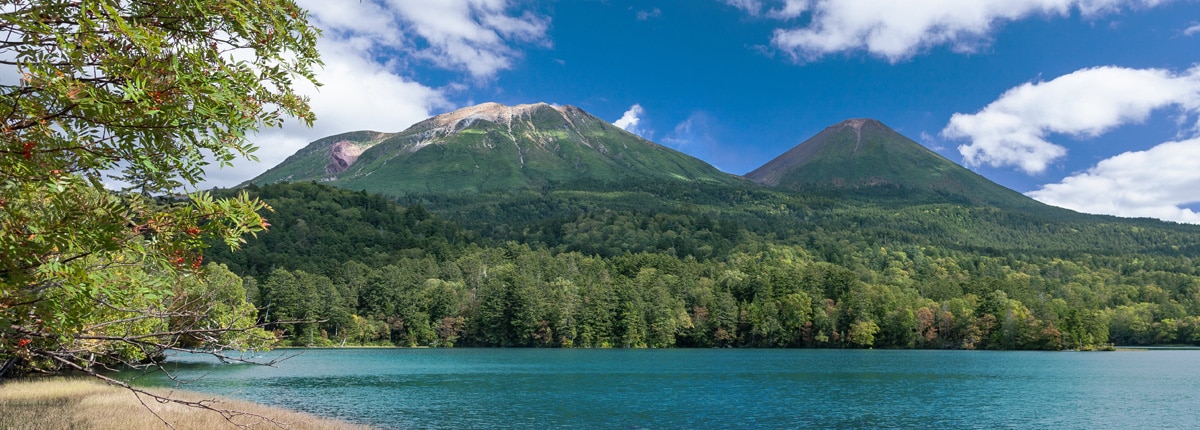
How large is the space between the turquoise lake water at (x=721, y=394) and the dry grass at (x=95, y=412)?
951cm

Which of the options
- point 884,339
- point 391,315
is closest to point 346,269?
point 391,315

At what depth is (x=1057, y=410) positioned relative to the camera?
166ft

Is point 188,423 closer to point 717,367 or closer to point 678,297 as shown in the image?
Answer: point 717,367

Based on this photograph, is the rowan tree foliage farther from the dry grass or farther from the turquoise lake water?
the turquoise lake water

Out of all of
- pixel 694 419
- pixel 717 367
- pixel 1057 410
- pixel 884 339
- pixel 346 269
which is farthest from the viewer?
pixel 346 269

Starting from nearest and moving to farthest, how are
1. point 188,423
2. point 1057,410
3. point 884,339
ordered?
1. point 188,423
2. point 1057,410
3. point 884,339

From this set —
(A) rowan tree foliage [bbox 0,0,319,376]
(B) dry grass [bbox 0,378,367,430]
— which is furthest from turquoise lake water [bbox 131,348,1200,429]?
(A) rowan tree foliage [bbox 0,0,319,376]

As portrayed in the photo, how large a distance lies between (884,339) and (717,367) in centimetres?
8136

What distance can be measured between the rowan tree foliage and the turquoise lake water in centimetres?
3346

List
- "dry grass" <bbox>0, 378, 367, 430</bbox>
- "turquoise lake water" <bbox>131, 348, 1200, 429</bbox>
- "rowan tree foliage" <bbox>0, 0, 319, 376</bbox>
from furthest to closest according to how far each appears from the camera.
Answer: "turquoise lake water" <bbox>131, 348, 1200, 429</bbox>
"dry grass" <bbox>0, 378, 367, 430</bbox>
"rowan tree foliage" <bbox>0, 0, 319, 376</bbox>

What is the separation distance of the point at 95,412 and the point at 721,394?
43499 millimetres

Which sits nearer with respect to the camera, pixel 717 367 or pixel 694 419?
pixel 694 419

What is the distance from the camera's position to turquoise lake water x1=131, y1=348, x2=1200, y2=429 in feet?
145

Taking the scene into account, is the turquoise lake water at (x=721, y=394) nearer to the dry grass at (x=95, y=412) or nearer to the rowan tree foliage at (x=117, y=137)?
the dry grass at (x=95, y=412)
